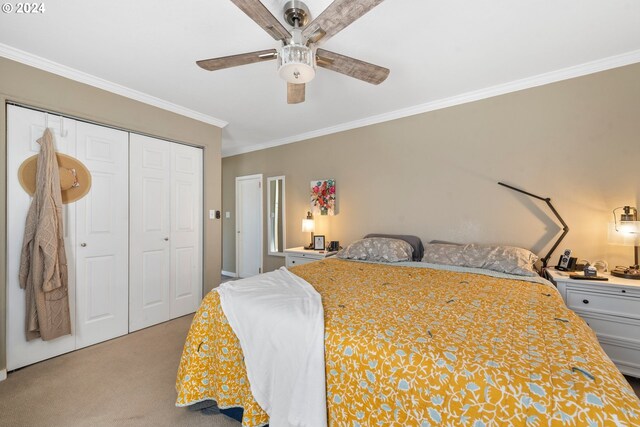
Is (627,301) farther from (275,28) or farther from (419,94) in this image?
A: (275,28)

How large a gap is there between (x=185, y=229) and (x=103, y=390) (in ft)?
5.79

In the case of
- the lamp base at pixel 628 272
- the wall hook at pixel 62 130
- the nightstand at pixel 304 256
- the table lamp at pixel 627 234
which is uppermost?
the wall hook at pixel 62 130

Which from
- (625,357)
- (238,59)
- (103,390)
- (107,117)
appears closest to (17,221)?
(107,117)

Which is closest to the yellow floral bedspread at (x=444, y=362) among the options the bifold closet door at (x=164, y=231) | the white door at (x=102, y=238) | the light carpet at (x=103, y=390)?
the light carpet at (x=103, y=390)

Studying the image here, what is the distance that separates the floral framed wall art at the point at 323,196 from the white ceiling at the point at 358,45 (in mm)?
1148

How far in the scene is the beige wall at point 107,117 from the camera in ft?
6.95

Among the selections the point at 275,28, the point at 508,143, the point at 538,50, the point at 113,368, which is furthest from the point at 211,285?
the point at 538,50

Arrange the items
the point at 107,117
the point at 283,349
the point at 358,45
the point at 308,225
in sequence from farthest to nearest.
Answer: the point at 308,225 → the point at 107,117 → the point at 358,45 → the point at 283,349

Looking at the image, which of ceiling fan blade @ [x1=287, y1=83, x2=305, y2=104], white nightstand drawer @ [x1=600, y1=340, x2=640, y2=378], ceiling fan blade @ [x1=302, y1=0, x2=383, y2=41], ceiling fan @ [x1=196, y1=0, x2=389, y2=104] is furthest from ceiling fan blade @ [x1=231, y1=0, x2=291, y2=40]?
white nightstand drawer @ [x1=600, y1=340, x2=640, y2=378]

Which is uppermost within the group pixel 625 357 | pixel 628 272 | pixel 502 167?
pixel 502 167

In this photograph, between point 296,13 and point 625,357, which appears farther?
point 625,357

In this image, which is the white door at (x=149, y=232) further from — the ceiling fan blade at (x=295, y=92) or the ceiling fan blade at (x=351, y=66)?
the ceiling fan blade at (x=351, y=66)

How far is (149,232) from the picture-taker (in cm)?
305

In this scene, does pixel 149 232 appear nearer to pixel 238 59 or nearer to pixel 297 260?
pixel 297 260
